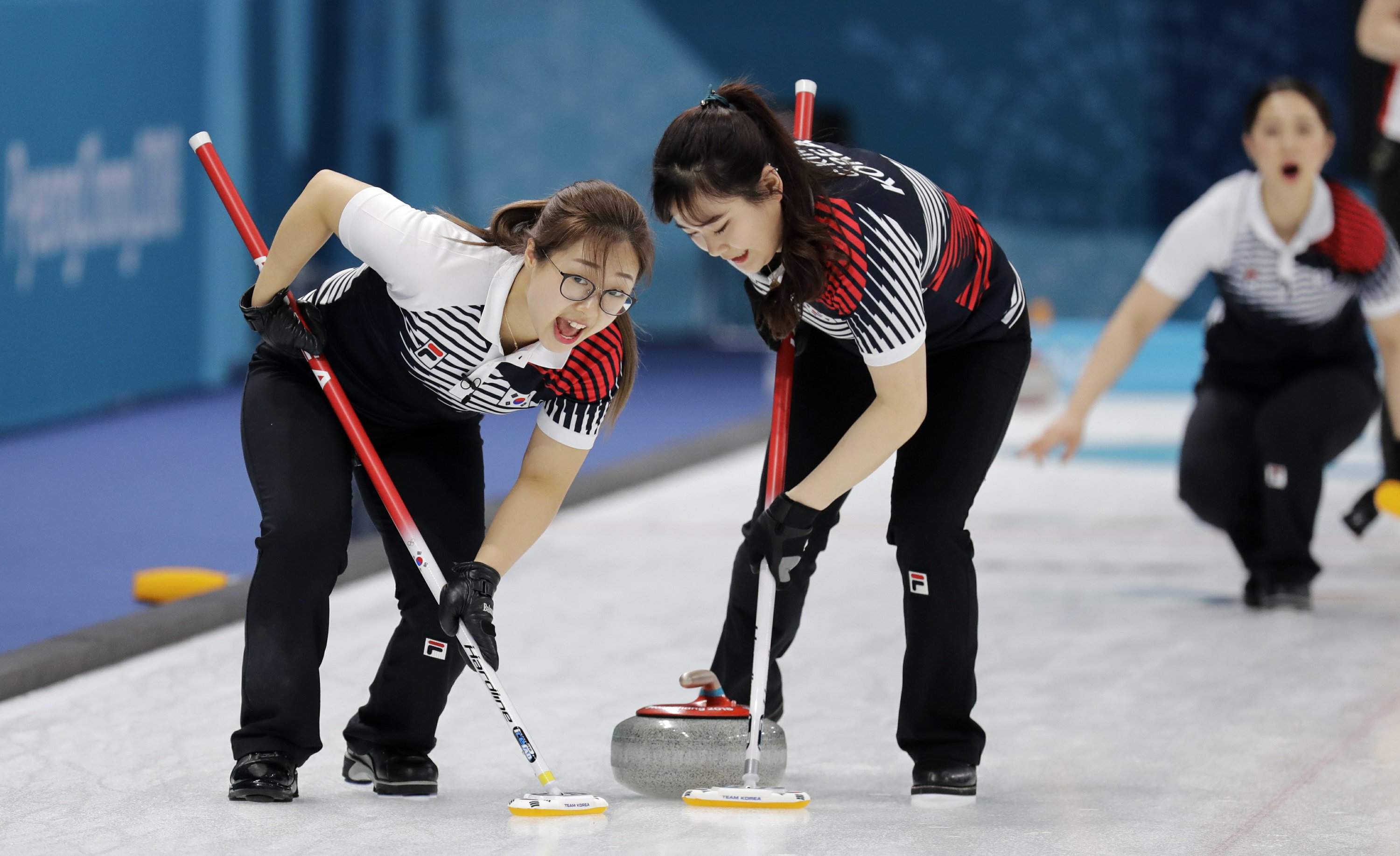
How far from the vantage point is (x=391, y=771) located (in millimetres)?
2879

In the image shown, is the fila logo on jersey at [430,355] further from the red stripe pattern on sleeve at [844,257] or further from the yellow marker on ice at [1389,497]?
the yellow marker on ice at [1389,497]

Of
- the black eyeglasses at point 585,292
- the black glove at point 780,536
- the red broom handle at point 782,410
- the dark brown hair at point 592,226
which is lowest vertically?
the black glove at point 780,536

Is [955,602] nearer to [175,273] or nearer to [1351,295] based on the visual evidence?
[1351,295]

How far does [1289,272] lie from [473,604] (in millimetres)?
2462

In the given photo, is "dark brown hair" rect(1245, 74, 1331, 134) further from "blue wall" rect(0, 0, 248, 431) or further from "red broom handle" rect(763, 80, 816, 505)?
"blue wall" rect(0, 0, 248, 431)

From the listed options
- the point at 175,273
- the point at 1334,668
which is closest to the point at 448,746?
the point at 1334,668

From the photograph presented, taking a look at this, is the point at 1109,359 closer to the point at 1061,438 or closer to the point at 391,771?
the point at 1061,438

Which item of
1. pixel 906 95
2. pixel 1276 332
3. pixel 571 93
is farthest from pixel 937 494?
pixel 571 93

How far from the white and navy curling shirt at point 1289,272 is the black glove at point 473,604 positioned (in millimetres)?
2107

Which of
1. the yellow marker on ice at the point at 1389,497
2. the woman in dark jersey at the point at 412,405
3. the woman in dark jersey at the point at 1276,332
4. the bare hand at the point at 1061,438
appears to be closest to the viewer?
the woman in dark jersey at the point at 412,405

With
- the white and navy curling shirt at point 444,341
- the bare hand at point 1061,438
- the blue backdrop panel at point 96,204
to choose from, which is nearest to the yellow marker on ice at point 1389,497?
the bare hand at point 1061,438

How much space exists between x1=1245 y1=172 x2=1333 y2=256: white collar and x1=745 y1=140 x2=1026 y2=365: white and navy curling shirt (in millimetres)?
1585

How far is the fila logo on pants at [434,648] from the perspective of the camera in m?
2.90

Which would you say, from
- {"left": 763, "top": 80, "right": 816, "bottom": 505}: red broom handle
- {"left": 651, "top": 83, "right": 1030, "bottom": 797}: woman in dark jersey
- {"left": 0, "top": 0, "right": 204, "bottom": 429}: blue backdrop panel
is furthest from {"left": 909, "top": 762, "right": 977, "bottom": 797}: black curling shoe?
{"left": 0, "top": 0, "right": 204, "bottom": 429}: blue backdrop panel
